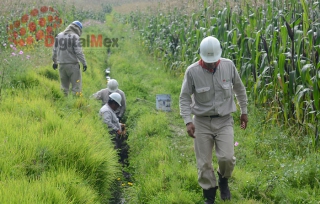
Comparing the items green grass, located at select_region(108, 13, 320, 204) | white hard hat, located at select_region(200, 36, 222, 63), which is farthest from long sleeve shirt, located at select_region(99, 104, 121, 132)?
white hard hat, located at select_region(200, 36, 222, 63)

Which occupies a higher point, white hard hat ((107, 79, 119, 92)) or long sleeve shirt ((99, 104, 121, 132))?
white hard hat ((107, 79, 119, 92))

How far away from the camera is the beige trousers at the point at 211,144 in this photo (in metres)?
4.50

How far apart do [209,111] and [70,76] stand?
17.1ft

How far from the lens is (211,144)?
4641mm

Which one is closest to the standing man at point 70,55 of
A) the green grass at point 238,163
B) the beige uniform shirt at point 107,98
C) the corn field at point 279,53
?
the beige uniform shirt at point 107,98

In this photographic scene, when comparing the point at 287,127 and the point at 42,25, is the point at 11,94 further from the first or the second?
the point at 42,25

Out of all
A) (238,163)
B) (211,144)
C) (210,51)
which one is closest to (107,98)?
(238,163)

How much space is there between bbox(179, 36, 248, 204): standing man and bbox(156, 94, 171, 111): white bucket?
4079 mm

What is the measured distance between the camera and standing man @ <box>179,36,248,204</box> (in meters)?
4.48

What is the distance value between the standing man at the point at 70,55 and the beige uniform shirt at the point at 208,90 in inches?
177

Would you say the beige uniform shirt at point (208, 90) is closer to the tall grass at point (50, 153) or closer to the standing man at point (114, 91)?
the tall grass at point (50, 153)

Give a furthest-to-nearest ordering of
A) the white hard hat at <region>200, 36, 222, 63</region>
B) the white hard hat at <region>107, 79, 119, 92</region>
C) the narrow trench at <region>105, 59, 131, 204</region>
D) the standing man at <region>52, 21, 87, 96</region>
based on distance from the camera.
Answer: the standing man at <region>52, 21, 87, 96</region> → the white hard hat at <region>107, 79, 119, 92</region> → the narrow trench at <region>105, 59, 131, 204</region> → the white hard hat at <region>200, 36, 222, 63</region>

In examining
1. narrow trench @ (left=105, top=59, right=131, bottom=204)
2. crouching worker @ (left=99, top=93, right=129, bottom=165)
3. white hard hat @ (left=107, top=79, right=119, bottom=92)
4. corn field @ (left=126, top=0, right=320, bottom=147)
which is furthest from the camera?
white hard hat @ (left=107, top=79, right=119, bottom=92)

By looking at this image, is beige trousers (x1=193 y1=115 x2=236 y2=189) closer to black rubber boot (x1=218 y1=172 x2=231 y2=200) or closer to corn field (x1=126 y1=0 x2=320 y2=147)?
black rubber boot (x1=218 y1=172 x2=231 y2=200)
